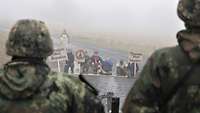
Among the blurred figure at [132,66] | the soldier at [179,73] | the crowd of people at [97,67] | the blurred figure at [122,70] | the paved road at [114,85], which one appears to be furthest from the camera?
the blurred figure at [122,70]

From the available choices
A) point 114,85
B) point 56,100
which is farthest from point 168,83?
point 114,85

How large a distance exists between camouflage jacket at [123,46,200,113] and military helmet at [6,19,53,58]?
56 centimetres

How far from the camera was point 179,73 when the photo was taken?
13.5 ft

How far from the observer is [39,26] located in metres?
4.33

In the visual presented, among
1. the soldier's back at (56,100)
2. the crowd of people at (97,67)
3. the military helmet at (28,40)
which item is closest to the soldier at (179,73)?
the soldier's back at (56,100)

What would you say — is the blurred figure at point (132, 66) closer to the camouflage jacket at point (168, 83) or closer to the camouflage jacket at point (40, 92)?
the camouflage jacket at point (40, 92)

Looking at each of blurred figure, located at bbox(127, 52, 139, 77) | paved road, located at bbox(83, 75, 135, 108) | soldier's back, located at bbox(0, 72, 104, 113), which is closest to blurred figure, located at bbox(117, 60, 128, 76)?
blurred figure, located at bbox(127, 52, 139, 77)

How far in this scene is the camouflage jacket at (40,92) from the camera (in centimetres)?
432

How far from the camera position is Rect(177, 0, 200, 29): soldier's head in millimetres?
4113

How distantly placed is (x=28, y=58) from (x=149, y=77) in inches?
26.5

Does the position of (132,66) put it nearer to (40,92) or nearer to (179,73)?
(40,92)

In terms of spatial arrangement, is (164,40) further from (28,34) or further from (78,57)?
(28,34)

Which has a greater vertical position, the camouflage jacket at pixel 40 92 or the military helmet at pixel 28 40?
the military helmet at pixel 28 40

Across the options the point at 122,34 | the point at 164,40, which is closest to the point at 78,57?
the point at 164,40
